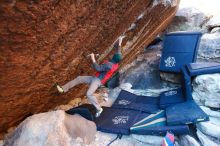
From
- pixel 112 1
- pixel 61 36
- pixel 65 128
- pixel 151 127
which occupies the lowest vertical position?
pixel 151 127

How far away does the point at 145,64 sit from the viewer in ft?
18.8

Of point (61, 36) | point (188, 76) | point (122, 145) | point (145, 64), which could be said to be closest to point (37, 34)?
point (61, 36)

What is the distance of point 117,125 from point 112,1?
190 cm

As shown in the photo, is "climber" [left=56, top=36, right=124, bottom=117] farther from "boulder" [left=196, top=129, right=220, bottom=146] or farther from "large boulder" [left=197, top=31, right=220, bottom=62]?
"large boulder" [left=197, top=31, right=220, bottom=62]

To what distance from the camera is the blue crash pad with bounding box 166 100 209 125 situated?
3192 mm

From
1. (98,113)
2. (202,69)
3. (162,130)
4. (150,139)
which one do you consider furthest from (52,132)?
(202,69)

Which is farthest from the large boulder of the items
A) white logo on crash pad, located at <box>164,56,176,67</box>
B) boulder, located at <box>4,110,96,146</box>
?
boulder, located at <box>4,110,96,146</box>

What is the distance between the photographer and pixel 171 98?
4.02 meters

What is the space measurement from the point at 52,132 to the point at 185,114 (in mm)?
1913

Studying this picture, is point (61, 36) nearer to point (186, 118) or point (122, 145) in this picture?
point (122, 145)

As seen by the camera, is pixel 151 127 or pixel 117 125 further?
pixel 117 125

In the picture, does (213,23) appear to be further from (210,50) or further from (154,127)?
(154,127)

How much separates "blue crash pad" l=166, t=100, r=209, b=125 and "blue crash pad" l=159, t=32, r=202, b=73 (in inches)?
37.2

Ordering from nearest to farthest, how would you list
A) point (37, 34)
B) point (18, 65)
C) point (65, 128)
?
point (37, 34)
point (18, 65)
point (65, 128)
